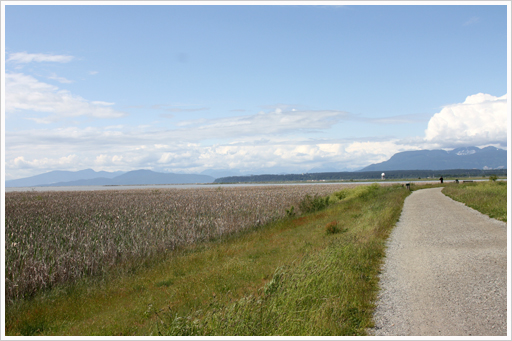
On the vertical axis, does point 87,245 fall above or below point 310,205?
above

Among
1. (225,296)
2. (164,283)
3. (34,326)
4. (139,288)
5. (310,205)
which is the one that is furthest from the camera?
(310,205)

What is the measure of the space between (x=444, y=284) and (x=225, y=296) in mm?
5261

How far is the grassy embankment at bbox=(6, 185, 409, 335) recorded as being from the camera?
6825 mm

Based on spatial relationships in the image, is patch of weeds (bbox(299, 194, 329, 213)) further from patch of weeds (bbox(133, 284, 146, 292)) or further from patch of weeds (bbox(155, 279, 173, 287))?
patch of weeds (bbox(133, 284, 146, 292))

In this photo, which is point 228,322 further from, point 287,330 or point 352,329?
point 352,329

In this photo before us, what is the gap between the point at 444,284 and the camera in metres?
8.92

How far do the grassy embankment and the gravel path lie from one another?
485 millimetres

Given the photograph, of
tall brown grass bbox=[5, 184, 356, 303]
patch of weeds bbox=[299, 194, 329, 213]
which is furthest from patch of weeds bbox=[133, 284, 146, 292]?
patch of weeds bbox=[299, 194, 329, 213]

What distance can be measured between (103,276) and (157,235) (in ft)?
17.6

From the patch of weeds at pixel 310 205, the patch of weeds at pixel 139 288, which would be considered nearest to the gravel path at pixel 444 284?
the patch of weeds at pixel 139 288

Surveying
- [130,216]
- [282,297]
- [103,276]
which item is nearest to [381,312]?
[282,297]

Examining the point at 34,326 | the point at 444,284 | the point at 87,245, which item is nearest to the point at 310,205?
the point at 87,245

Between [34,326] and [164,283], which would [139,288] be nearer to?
[164,283]

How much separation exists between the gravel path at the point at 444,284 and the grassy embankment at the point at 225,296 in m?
0.49
